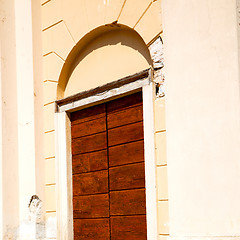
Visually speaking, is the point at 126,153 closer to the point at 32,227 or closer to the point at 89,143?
the point at 89,143

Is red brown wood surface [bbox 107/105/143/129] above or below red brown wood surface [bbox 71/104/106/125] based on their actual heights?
below

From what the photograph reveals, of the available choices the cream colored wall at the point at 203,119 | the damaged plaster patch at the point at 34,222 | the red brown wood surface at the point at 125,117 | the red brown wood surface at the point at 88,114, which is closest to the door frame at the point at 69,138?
the red brown wood surface at the point at 88,114

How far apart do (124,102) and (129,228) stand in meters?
1.39

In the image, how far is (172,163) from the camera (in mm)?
5090

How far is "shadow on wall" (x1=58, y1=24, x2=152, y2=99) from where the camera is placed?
6035mm

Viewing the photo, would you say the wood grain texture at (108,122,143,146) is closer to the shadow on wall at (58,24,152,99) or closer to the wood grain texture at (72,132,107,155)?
the wood grain texture at (72,132,107,155)

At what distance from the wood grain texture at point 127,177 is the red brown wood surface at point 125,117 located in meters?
0.49

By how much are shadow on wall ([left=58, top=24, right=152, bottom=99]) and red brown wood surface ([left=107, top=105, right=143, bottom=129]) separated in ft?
1.28

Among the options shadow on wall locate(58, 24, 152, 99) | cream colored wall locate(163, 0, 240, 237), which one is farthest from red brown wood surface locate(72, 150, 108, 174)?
cream colored wall locate(163, 0, 240, 237)

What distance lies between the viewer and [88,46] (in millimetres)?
6738

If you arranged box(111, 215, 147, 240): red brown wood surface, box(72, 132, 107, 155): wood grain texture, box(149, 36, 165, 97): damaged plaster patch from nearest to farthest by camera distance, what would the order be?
box(149, 36, 165, 97): damaged plaster patch < box(111, 215, 147, 240): red brown wood surface < box(72, 132, 107, 155): wood grain texture

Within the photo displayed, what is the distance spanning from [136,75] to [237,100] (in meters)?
1.49

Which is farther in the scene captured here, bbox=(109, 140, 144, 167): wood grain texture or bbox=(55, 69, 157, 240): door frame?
bbox=(109, 140, 144, 167): wood grain texture

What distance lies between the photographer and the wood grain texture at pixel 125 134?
5.94 metres
